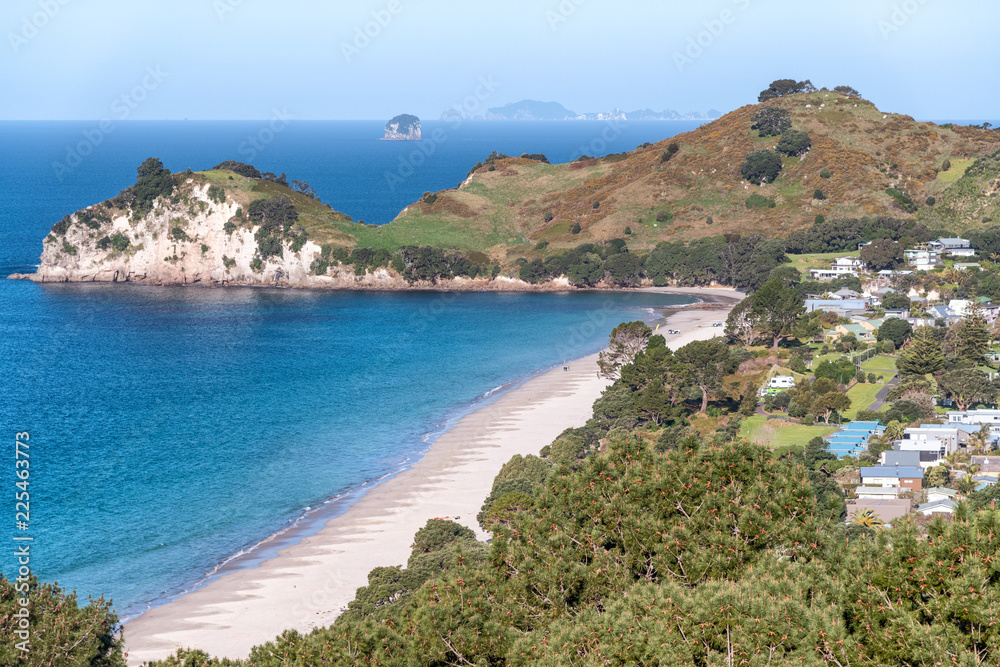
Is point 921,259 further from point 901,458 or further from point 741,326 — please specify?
point 901,458

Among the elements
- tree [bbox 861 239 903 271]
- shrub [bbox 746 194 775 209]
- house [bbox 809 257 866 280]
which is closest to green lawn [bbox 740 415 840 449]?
house [bbox 809 257 866 280]

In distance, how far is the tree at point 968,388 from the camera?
6581cm

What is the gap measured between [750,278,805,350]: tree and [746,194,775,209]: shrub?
212 feet

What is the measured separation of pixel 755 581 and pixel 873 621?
2758mm

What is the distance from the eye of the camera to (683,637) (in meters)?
17.9

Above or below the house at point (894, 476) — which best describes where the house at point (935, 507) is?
below

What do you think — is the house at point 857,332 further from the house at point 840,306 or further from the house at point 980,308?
the house at point 980,308

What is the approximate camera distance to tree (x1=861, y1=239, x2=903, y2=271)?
122812 millimetres

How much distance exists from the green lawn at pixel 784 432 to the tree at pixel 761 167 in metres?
98.1

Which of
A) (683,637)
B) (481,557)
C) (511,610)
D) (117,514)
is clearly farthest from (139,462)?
(683,637)

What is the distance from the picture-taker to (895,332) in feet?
285

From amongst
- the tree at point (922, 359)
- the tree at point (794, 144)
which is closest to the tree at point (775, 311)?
the tree at point (922, 359)

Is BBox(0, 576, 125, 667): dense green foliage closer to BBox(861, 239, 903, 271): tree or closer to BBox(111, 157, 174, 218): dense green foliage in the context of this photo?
BBox(861, 239, 903, 271): tree

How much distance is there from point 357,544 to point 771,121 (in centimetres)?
13720
